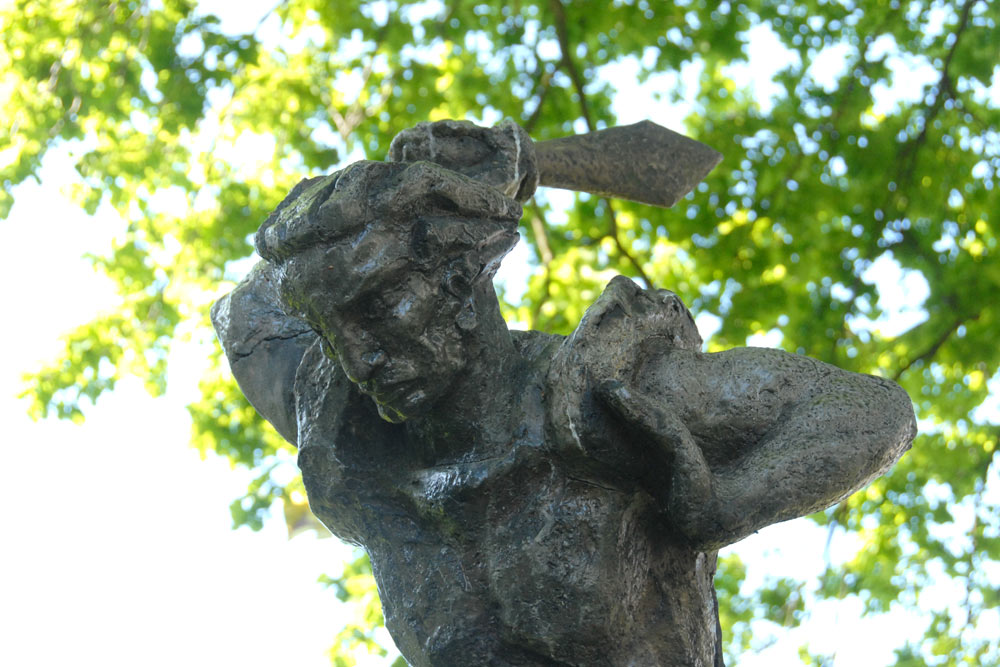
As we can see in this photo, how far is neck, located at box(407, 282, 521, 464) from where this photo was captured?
1.94m

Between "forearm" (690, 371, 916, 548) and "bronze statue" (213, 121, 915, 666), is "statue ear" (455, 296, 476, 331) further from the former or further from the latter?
"forearm" (690, 371, 916, 548)

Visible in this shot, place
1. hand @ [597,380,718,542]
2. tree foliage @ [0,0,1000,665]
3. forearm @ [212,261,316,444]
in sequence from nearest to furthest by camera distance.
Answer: hand @ [597,380,718,542]
forearm @ [212,261,316,444]
tree foliage @ [0,0,1000,665]

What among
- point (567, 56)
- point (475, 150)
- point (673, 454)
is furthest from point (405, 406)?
point (567, 56)

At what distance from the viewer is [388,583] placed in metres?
1.99

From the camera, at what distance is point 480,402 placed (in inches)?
77.0

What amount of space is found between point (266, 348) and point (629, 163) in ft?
2.91

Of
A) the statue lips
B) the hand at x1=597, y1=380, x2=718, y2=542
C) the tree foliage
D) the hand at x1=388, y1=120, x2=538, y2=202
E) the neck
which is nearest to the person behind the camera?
the hand at x1=597, y1=380, x2=718, y2=542

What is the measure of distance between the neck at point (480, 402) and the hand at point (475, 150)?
29 cm

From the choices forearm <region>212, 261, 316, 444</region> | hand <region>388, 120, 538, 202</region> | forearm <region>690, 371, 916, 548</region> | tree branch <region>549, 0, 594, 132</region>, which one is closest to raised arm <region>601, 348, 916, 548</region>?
forearm <region>690, 371, 916, 548</region>

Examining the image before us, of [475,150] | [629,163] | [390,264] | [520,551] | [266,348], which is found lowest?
[520,551]

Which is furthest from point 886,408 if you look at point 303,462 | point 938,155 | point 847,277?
point 938,155

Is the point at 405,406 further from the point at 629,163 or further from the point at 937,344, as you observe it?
the point at 937,344

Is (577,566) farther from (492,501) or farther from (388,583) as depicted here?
(388,583)

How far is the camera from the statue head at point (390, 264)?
1.77 metres
